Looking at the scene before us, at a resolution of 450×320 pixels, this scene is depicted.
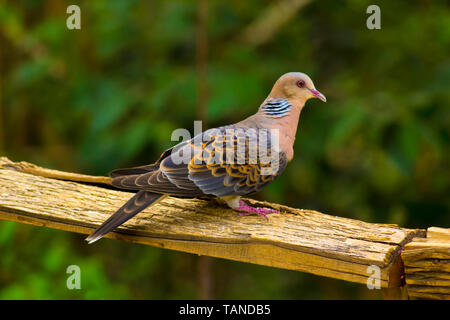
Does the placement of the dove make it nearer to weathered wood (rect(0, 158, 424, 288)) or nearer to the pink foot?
the pink foot

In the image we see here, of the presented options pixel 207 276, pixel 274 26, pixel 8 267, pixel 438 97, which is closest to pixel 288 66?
pixel 274 26

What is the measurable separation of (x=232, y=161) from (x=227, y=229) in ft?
1.09

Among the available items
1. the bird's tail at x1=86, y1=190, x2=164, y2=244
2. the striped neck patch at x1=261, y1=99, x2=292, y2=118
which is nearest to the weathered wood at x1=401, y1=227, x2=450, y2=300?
the striped neck patch at x1=261, y1=99, x2=292, y2=118

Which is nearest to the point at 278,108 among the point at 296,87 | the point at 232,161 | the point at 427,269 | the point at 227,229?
the point at 296,87

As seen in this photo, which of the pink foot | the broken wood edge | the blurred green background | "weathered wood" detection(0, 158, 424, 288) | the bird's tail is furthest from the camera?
the blurred green background

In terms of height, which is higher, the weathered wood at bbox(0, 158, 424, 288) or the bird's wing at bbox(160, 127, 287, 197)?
the bird's wing at bbox(160, 127, 287, 197)

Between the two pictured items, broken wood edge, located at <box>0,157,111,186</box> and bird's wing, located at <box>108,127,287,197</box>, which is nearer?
bird's wing, located at <box>108,127,287,197</box>

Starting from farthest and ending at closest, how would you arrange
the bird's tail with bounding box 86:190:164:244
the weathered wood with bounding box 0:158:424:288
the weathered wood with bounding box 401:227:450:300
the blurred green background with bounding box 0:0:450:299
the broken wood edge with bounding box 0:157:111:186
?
the blurred green background with bounding box 0:0:450:299 → the broken wood edge with bounding box 0:157:111:186 → the bird's tail with bounding box 86:190:164:244 → the weathered wood with bounding box 0:158:424:288 → the weathered wood with bounding box 401:227:450:300

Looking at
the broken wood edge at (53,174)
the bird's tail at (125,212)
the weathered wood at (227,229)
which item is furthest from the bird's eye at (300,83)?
the broken wood edge at (53,174)

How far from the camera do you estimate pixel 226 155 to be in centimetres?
280

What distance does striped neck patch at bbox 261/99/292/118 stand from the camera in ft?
9.49

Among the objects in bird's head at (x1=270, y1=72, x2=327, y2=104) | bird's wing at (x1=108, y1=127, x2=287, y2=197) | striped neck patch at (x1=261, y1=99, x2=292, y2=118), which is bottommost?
bird's wing at (x1=108, y1=127, x2=287, y2=197)

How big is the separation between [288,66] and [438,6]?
1.35 m

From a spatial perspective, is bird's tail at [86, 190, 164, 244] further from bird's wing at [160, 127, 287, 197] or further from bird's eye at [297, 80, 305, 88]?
bird's eye at [297, 80, 305, 88]
